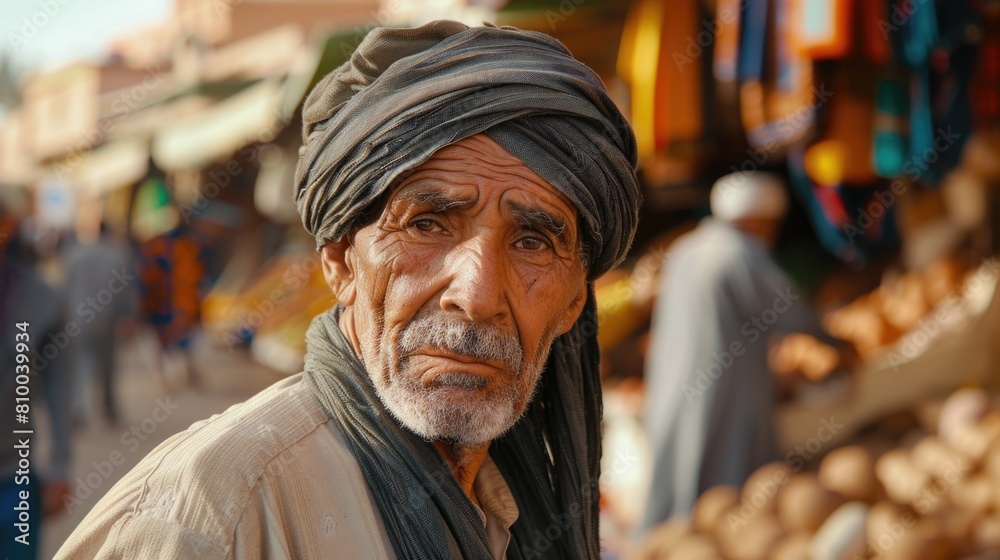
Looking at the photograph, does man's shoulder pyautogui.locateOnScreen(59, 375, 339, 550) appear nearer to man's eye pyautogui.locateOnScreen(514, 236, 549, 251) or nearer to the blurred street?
man's eye pyautogui.locateOnScreen(514, 236, 549, 251)

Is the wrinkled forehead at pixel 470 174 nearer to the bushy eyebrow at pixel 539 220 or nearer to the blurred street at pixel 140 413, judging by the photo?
the bushy eyebrow at pixel 539 220

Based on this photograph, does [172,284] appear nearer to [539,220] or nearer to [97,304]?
[97,304]

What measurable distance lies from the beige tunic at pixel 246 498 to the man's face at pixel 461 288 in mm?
140

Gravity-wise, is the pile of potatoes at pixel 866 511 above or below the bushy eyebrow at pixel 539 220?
below

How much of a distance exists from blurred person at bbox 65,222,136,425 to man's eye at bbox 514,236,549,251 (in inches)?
307

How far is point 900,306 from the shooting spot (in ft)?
23.1

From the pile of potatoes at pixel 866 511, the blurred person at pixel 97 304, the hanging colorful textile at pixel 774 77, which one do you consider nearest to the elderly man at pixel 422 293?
the pile of potatoes at pixel 866 511

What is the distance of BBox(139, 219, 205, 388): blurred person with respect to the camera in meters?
10.3

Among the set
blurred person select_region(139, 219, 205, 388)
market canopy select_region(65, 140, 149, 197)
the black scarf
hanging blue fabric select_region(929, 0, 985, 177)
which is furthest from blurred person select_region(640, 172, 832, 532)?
market canopy select_region(65, 140, 149, 197)

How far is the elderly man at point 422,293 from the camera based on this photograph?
54.1 inches

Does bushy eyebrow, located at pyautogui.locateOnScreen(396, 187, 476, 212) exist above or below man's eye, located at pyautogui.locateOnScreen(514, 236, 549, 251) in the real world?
above

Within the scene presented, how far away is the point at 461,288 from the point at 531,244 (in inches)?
6.2

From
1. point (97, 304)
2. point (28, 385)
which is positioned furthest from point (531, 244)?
point (97, 304)

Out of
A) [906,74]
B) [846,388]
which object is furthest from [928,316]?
[906,74]
